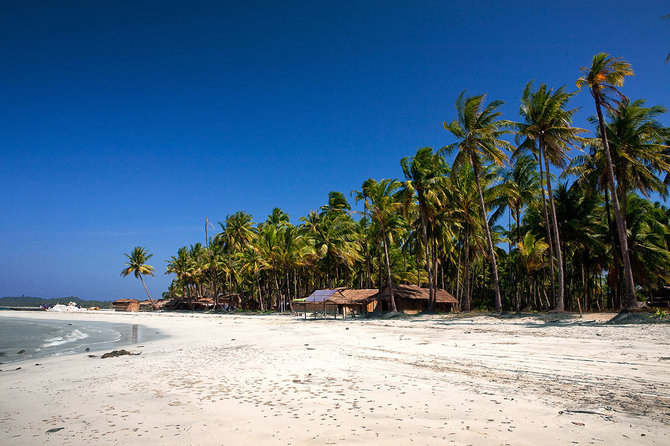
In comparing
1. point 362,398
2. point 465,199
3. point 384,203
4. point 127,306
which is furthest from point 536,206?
point 127,306

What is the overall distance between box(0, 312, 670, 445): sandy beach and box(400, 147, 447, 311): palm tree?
19032 millimetres

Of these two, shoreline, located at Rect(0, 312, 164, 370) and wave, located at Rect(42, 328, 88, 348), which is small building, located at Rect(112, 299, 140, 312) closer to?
shoreline, located at Rect(0, 312, 164, 370)

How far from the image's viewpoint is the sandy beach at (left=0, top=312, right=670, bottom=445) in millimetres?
3973

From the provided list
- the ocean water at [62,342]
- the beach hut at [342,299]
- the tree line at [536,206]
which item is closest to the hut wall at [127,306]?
the tree line at [536,206]

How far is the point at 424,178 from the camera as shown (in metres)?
28.7

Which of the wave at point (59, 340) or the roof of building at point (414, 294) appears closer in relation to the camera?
the wave at point (59, 340)

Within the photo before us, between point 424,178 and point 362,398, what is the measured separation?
24853mm

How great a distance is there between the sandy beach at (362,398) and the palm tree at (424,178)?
62.4 feet

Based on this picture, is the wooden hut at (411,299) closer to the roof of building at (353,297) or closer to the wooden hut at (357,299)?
the wooden hut at (357,299)

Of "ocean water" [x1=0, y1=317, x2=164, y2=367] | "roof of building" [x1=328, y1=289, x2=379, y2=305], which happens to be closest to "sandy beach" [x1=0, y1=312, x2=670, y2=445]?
"ocean water" [x1=0, y1=317, x2=164, y2=367]

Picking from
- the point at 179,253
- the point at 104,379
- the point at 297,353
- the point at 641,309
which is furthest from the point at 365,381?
the point at 179,253

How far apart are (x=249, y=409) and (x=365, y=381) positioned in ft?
7.13

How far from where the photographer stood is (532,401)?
4848mm

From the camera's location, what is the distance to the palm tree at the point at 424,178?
93.1 feet
